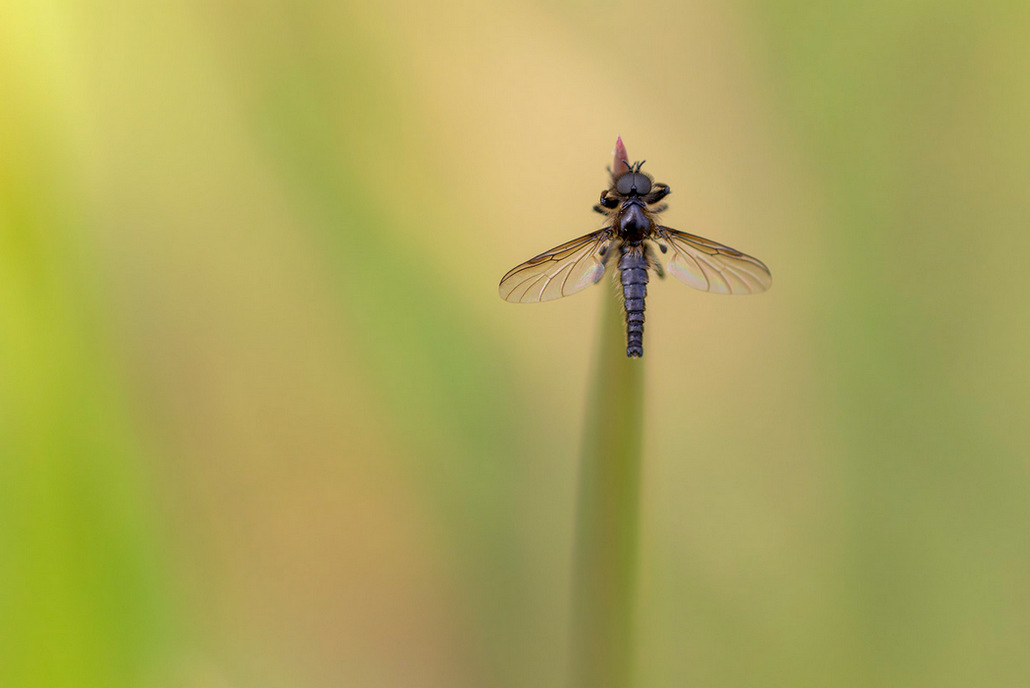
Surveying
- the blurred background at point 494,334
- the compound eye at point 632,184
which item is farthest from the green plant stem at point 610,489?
the compound eye at point 632,184

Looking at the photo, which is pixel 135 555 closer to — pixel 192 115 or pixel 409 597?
pixel 409 597

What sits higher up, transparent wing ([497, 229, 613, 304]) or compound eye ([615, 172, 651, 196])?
compound eye ([615, 172, 651, 196])

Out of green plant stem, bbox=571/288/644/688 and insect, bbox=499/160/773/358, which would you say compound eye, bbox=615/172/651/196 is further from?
green plant stem, bbox=571/288/644/688

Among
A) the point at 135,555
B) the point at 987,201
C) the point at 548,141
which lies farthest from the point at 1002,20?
the point at 135,555

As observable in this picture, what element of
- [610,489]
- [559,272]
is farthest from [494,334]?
[610,489]

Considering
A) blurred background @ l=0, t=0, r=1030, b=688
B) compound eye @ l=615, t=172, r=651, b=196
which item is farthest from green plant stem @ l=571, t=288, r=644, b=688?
compound eye @ l=615, t=172, r=651, b=196

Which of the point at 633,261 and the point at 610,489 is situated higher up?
the point at 633,261

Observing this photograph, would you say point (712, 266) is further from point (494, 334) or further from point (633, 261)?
point (494, 334)
